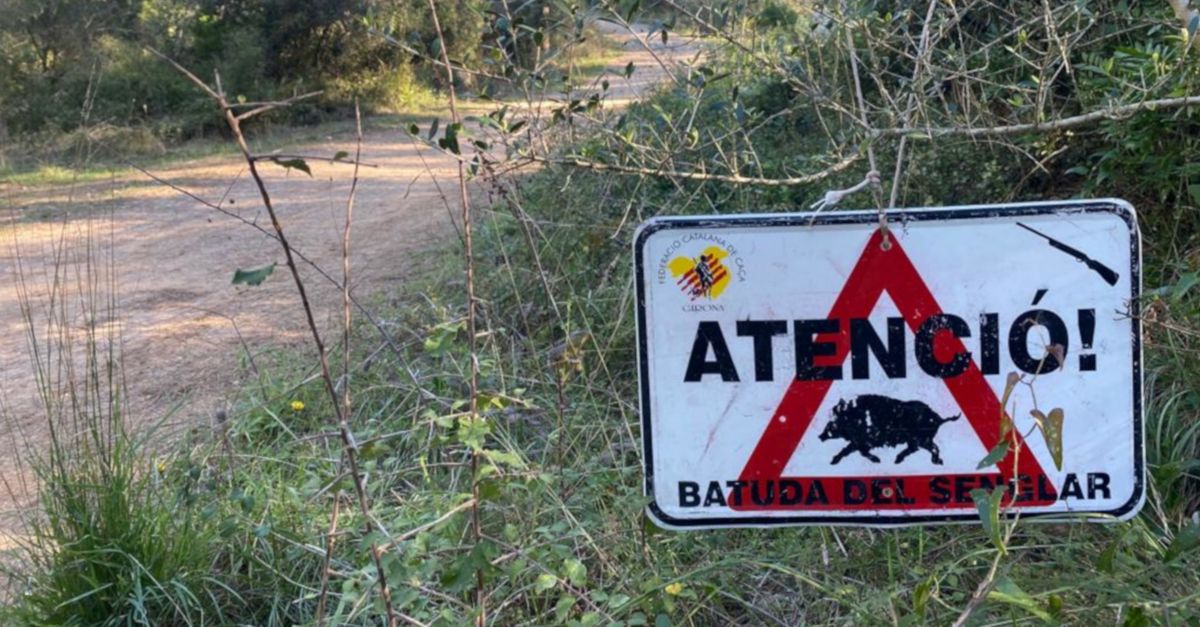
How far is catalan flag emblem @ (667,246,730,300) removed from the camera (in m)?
1.66

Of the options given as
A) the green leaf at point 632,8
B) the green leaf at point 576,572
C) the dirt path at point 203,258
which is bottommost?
the dirt path at point 203,258

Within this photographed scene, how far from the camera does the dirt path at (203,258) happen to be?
5027 millimetres

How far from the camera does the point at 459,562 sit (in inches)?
73.3

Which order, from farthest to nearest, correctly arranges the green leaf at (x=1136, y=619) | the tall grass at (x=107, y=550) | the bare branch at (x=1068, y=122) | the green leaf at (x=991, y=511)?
1. the tall grass at (x=107, y=550)
2. the bare branch at (x=1068, y=122)
3. the green leaf at (x=1136, y=619)
4. the green leaf at (x=991, y=511)

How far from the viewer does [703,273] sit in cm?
166

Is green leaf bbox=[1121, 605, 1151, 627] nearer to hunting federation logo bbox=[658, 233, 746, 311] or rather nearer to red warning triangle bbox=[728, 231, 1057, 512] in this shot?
red warning triangle bbox=[728, 231, 1057, 512]

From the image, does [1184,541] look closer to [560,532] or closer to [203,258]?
[560,532]

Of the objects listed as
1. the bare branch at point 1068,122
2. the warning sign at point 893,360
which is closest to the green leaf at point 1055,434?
the warning sign at point 893,360

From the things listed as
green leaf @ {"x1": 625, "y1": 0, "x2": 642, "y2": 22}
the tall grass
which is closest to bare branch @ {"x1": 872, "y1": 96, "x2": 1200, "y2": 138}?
green leaf @ {"x1": 625, "y1": 0, "x2": 642, "y2": 22}

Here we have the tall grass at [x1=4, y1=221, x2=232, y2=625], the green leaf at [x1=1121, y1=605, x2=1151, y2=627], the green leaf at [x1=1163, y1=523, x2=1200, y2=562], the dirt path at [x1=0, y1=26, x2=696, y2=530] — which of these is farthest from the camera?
the dirt path at [x1=0, y1=26, x2=696, y2=530]

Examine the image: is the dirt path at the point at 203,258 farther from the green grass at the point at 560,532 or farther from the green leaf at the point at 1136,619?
the green leaf at the point at 1136,619

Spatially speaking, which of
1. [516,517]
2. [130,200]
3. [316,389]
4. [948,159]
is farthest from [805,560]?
[130,200]

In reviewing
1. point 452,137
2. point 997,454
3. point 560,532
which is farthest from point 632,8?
point 997,454

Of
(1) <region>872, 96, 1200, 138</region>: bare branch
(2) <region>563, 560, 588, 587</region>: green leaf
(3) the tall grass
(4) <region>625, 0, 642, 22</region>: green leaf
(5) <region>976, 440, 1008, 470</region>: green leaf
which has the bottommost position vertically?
(3) the tall grass
